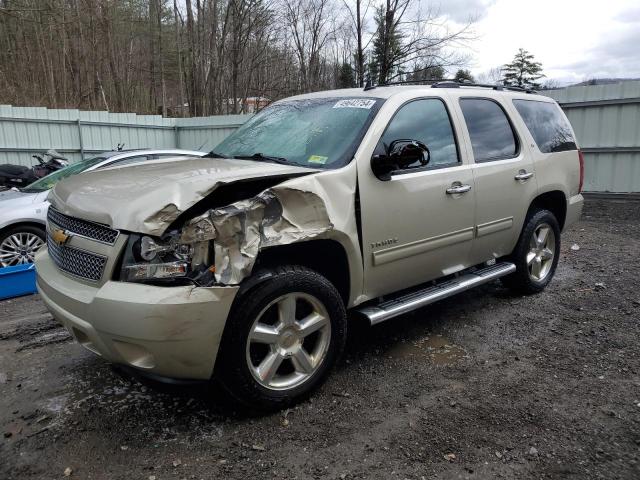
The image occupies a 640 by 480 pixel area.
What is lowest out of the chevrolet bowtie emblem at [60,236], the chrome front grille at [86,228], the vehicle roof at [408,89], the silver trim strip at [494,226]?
the silver trim strip at [494,226]

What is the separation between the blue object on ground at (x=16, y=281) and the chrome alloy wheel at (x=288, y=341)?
3.59 metres

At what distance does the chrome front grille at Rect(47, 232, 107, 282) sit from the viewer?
2531 mm

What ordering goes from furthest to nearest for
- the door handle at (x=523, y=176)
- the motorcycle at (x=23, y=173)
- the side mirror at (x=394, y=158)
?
the motorcycle at (x=23, y=173) → the door handle at (x=523, y=176) → the side mirror at (x=394, y=158)

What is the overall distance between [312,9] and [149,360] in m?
21.5

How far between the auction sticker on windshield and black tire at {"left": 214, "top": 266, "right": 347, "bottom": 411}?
1.35 m

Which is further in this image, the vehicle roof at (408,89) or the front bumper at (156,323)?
the vehicle roof at (408,89)

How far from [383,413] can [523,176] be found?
262cm

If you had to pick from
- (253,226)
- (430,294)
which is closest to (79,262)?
(253,226)

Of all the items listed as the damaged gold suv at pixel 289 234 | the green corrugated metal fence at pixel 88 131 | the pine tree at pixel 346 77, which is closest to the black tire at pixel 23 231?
the damaged gold suv at pixel 289 234

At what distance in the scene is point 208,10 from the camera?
19406 mm

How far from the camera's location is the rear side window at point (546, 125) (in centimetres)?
468

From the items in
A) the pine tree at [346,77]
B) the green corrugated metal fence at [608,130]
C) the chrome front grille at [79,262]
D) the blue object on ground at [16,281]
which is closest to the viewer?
the chrome front grille at [79,262]

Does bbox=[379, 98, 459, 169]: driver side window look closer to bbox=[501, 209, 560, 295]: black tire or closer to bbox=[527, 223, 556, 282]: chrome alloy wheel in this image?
bbox=[501, 209, 560, 295]: black tire

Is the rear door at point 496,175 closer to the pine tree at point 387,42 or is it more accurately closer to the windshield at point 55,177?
the windshield at point 55,177
